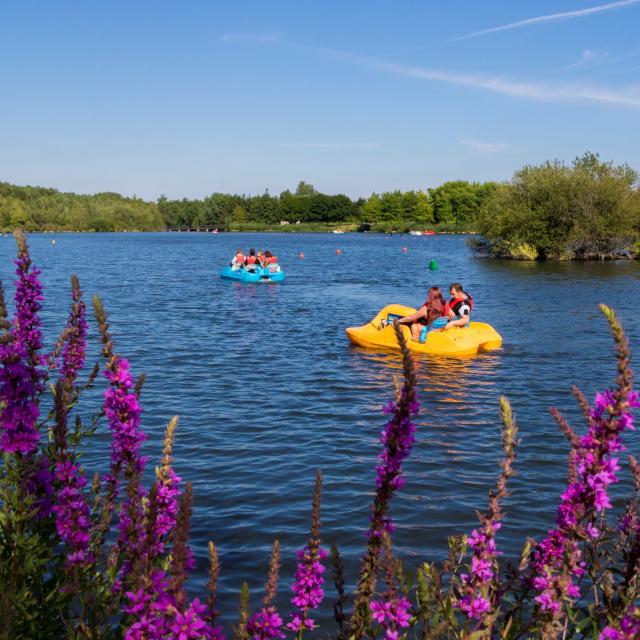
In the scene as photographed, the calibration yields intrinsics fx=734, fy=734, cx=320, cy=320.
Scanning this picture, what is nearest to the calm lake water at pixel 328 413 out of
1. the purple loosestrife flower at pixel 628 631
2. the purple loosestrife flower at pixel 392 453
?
the purple loosestrife flower at pixel 392 453

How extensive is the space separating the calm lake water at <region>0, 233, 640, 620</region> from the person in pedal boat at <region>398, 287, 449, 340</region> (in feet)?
3.06

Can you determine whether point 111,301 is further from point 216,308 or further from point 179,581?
point 179,581

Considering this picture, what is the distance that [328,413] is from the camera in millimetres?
13000

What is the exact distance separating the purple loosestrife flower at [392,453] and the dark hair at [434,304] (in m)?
15.1

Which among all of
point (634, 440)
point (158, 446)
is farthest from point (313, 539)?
point (634, 440)

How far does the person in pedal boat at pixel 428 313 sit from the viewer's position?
1764 centimetres

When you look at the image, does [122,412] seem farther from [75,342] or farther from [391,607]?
[75,342]

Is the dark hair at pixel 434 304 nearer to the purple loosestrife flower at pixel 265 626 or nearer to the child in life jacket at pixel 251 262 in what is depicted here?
the purple loosestrife flower at pixel 265 626

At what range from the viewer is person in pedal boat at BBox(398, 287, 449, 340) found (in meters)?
17.6

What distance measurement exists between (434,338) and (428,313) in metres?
0.62

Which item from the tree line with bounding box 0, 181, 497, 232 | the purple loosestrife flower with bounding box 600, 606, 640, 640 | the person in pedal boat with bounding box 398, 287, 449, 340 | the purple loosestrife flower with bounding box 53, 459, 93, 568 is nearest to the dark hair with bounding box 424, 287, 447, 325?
the person in pedal boat with bounding box 398, 287, 449, 340

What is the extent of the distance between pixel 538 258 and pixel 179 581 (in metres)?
58.6

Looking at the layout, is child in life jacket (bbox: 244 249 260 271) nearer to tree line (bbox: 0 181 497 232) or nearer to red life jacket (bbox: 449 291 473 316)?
red life jacket (bbox: 449 291 473 316)

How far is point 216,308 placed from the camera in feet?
94.0
